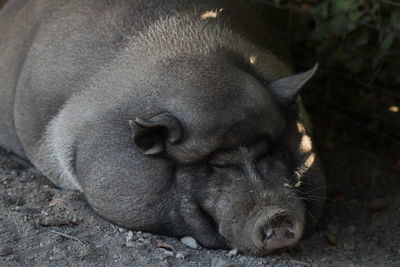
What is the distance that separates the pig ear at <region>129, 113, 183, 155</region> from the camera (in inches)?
126

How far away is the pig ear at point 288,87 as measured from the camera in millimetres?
3455

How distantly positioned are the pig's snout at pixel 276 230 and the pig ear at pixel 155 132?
566 millimetres

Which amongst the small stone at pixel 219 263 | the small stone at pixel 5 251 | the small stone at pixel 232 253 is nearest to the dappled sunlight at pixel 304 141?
the small stone at pixel 232 253

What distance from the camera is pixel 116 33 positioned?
3.88 m

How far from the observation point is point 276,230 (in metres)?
3.16

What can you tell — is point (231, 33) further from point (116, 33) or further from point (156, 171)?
point (156, 171)

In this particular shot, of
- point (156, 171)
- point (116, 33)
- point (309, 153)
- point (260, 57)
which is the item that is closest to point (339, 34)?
point (260, 57)

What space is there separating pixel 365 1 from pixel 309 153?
1.38 meters

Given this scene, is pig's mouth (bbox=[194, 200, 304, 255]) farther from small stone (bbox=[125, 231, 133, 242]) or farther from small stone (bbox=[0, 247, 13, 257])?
small stone (bbox=[0, 247, 13, 257])

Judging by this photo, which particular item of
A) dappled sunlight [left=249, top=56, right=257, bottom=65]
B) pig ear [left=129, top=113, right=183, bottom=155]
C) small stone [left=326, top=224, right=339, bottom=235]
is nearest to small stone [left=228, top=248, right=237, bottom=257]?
pig ear [left=129, top=113, right=183, bottom=155]

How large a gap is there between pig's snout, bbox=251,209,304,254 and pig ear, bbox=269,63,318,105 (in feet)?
2.04

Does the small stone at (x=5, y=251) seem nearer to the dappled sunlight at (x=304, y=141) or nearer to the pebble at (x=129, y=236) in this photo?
the pebble at (x=129, y=236)

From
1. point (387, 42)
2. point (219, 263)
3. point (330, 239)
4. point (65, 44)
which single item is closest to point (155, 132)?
point (219, 263)

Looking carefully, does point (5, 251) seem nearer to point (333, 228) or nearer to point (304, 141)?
point (304, 141)
